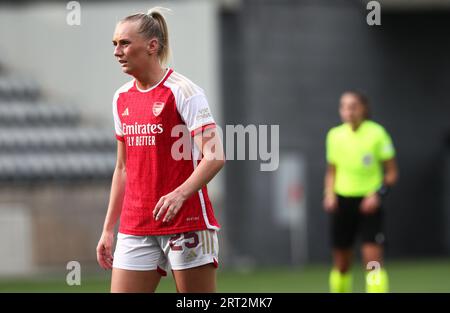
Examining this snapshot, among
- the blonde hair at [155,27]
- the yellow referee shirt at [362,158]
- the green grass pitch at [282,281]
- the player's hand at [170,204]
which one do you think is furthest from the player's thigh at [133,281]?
the green grass pitch at [282,281]

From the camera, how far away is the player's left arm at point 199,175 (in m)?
4.70

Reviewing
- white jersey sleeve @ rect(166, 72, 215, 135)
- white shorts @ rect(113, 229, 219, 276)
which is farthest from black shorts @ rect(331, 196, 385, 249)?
white jersey sleeve @ rect(166, 72, 215, 135)

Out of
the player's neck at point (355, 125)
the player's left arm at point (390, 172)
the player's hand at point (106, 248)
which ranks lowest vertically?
the player's hand at point (106, 248)

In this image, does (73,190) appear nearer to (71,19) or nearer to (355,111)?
(71,19)

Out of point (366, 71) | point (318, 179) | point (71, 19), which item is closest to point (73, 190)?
point (71, 19)

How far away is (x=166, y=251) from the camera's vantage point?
500 cm

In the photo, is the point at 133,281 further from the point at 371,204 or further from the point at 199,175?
the point at 371,204

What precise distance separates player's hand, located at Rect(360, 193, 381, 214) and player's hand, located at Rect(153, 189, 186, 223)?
535cm

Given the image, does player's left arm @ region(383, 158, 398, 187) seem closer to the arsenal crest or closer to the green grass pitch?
the green grass pitch

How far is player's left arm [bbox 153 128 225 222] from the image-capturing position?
15.4 feet

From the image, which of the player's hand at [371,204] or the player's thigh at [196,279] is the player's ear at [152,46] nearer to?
the player's thigh at [196,279]

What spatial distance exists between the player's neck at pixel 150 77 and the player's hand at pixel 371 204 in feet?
16.8

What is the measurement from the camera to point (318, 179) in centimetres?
2203

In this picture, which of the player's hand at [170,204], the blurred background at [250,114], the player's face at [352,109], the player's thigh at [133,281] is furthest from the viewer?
the blurred background at [250,114]
